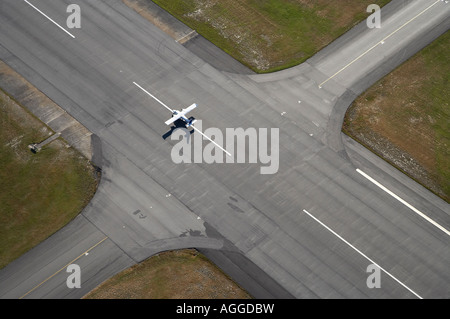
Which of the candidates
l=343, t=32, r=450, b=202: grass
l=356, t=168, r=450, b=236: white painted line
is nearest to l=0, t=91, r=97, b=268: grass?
l=356, t=168, r=450, b=236: white painted line

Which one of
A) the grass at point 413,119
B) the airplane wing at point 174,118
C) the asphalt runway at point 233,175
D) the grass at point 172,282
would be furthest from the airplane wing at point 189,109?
the grass at point 413,119

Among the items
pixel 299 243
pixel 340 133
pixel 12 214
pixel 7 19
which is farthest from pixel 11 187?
pixel 340 133

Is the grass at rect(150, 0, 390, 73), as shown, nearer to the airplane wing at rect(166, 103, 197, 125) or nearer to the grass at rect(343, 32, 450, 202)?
the grass at rect(343, 32, 450, 202)

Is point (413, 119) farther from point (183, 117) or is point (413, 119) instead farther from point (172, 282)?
point (172, 282)

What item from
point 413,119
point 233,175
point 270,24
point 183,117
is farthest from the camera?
point 270,24

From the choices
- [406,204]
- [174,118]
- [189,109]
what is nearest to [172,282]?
[174,118]
